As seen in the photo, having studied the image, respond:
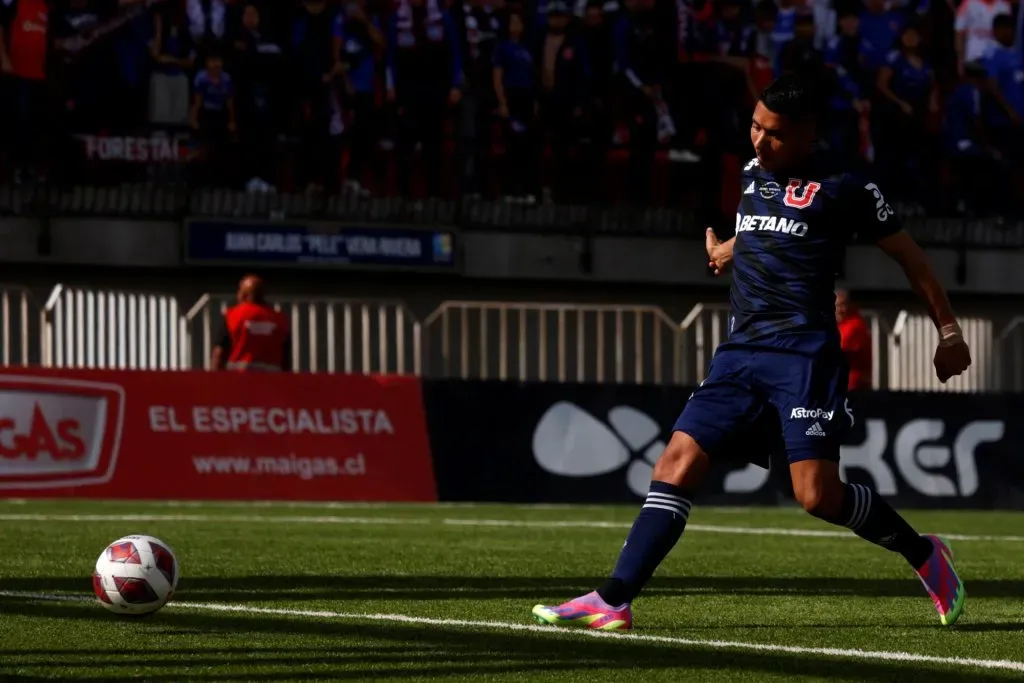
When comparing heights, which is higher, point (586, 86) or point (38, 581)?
point (586, 86)

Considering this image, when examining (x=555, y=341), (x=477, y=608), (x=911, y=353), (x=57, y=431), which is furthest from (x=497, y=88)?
(x=477, y=608)

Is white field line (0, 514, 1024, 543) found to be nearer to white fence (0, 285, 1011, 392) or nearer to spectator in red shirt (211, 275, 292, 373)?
spectator in red shirt (211, 275, 292, 373)

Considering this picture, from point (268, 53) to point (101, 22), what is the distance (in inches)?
69.4

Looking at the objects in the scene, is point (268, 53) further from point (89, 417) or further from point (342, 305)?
point (89, 417)

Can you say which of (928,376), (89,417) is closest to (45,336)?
(89,417)

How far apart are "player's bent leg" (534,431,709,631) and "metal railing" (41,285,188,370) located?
1030 cm

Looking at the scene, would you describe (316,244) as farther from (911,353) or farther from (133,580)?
(133,580)

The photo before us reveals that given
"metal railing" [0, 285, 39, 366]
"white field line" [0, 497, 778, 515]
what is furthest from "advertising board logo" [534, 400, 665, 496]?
"metal railing" [0, 285, 39, 366]

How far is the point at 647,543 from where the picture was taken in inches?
261

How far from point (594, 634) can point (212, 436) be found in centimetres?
986

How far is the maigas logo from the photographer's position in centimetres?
1527

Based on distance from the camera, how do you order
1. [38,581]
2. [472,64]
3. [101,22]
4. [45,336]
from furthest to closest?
[472,64] → [101,22] → [45,336] → [38,581]

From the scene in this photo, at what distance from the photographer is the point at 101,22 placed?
1966 centimetres

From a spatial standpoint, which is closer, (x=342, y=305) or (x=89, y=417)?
(x=89, y=417)
